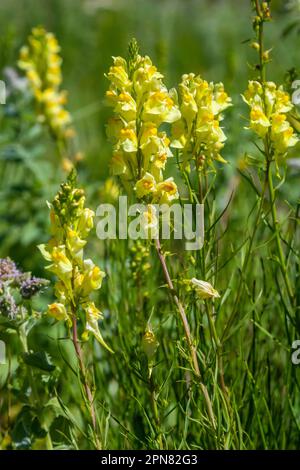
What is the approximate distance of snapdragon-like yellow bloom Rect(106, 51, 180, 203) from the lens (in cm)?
126

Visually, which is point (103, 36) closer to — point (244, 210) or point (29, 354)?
point (244, 210)

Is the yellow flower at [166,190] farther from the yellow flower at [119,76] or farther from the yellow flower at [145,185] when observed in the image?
the yellow flower at [119,76]

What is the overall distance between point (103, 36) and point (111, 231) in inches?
156

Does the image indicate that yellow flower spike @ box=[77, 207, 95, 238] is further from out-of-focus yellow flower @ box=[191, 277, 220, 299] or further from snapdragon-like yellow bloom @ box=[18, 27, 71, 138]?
snapdragon-like yellow bloom @ box=[18, 27, 71, 138]

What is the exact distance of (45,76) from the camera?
2773mm

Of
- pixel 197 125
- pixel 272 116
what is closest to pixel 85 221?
pixel 197 125

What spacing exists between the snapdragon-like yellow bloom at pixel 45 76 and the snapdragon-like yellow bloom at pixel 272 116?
1.44 meters

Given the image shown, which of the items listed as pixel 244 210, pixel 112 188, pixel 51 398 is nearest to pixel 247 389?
pixel 51 398

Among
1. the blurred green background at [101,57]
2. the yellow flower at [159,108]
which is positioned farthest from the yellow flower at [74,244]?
the blurred green background at [101,57]

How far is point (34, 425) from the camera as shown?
1.57 metres

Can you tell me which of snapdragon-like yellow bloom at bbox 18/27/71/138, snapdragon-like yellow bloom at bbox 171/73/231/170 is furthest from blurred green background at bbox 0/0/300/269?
snapdragon-like yellow bloom at bbox 171/73/231/170

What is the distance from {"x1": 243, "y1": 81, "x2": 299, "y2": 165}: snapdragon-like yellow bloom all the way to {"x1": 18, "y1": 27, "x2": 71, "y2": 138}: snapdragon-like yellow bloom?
144cm

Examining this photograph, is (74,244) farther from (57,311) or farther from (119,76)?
(119,76)

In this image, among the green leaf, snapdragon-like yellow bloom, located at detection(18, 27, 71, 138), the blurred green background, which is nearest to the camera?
the green leaf
